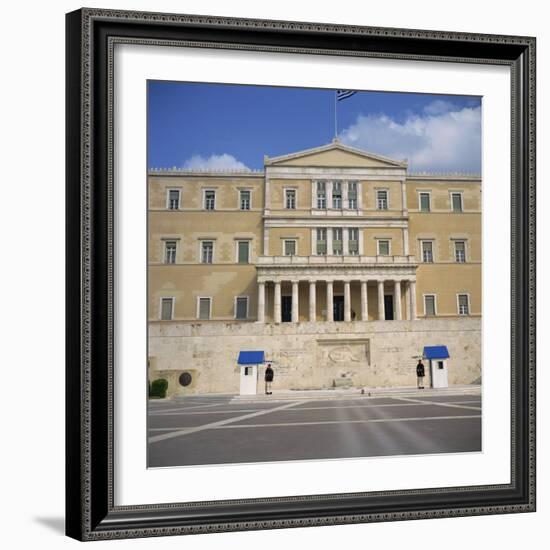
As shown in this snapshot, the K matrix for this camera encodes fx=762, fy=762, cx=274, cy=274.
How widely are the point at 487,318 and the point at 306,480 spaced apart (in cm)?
196

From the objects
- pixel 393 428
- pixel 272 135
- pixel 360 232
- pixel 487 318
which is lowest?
pixel 393 428

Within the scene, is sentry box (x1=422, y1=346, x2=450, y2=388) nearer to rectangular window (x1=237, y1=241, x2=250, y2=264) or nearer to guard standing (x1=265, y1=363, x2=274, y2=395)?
guard standing (x1=265, y1=363, x2=274, y2=395)

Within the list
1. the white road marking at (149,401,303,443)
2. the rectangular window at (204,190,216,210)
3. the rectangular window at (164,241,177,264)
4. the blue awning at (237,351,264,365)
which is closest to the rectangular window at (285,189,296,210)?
the rectangular window at (204,190,216,210)

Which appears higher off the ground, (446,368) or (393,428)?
(446,368)

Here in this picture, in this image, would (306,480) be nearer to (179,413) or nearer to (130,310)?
(179,413)

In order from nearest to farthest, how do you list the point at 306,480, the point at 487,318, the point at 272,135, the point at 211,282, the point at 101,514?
1. the point at 101,514
2. the point at 306,480
3. the point at 487,318
4. the point at 272,135
5. the point at 211,282

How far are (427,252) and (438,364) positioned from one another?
1.29 metres

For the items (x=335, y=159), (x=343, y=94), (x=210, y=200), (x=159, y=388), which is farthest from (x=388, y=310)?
(x=159, y=388)

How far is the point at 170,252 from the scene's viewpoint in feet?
20.2

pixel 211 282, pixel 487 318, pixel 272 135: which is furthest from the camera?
pixel 211 282

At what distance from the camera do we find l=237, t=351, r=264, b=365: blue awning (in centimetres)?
620

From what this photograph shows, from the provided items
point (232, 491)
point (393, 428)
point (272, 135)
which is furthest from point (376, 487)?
point (272, 135)

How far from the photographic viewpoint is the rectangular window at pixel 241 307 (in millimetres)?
7016

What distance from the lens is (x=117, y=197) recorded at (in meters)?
5.34
